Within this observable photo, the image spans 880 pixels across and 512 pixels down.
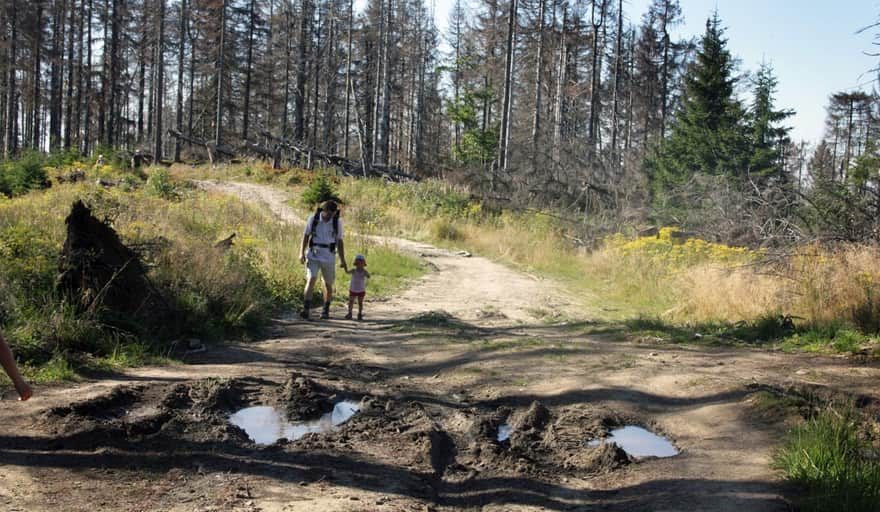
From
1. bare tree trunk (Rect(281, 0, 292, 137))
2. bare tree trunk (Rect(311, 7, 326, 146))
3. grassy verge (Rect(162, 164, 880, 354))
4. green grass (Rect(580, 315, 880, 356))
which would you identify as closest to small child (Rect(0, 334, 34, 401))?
green grass (Rect(580, 315, 880, 356))

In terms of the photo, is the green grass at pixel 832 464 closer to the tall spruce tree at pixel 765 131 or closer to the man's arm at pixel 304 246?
the man's arm at pixel 304 246

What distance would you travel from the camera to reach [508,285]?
15.2m

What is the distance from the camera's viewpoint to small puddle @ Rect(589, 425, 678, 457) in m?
5.26

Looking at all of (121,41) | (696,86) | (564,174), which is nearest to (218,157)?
(121,41)

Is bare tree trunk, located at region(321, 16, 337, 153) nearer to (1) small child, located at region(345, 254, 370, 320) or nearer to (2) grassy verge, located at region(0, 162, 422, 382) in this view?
(2) grassy verge, located at region(0, 162, 422, 382)

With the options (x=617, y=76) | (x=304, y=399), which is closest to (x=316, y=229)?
(x=304, y=399)

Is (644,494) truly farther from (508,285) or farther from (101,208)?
(101,208)

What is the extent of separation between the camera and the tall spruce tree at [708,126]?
29406 mm

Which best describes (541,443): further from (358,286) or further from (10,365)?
(358,286)


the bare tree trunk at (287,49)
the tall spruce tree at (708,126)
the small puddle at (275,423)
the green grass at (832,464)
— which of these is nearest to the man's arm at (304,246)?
the small puddle at (275,423)

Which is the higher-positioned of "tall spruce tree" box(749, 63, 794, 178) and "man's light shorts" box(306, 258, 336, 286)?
"tall spruce tree" box(749, 63, 794, 178)

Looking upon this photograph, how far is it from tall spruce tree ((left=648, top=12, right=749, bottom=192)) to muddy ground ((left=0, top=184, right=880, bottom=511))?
22.5 meters

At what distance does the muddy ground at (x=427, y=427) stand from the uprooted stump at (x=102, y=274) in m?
1.01

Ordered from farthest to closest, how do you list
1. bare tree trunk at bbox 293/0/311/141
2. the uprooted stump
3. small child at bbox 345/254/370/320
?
bare tree trunk at bbox 293/0/311/141, small child at bbox 345/254/370/320, the uprooted stump
